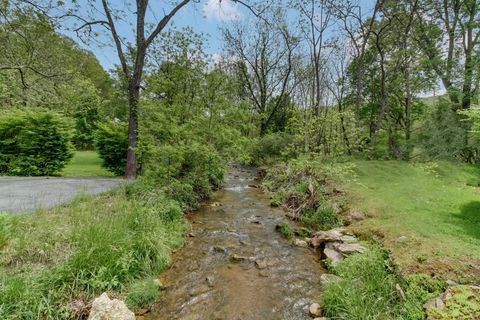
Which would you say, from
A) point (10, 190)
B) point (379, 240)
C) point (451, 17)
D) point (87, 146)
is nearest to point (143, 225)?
point (379, 240)

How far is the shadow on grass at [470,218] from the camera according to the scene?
4251 mm

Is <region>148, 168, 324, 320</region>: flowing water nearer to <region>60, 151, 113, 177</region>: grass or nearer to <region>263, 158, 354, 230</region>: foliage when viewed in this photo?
<region>263, 158, 354, 230</region>: foliage

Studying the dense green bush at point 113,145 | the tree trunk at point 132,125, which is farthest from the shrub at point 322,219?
the dense green bush at point 113,145

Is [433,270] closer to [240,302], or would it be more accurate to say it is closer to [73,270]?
[240,302]

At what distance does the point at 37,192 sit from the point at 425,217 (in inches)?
359

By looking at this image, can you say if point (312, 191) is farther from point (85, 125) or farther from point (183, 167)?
point (85, 125)

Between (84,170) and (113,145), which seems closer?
(113,145)

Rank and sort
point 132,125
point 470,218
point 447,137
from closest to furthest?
point 470,218 < point 132,125 < point 447,137

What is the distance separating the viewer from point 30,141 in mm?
9109

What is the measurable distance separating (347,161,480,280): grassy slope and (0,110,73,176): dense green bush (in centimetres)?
1086

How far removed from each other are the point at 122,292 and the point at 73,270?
70 cm

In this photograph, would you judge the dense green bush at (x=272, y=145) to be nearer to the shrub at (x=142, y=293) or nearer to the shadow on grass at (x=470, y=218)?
the shadow on grass at (x=470, y=218)

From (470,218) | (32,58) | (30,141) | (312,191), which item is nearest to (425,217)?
(470,218)

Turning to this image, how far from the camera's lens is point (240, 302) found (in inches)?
134
